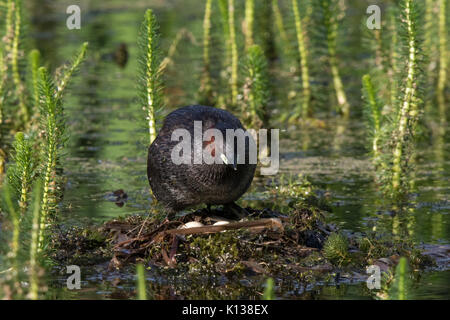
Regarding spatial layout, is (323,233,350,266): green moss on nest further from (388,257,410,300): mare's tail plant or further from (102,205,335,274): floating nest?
(388,257,410,300): mare's tail plant

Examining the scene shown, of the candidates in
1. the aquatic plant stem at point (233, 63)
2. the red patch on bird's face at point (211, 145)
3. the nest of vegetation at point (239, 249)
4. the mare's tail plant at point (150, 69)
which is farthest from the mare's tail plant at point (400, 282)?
the aquatic plant stem at point (233, 63)

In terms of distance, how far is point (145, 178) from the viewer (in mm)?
9773

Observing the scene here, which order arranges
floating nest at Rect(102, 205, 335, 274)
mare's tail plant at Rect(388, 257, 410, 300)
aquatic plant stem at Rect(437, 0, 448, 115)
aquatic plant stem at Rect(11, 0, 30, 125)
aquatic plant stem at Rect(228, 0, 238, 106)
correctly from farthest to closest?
aquatic plant stem at Rect(437, 0, 448, 115) < aquatic plant stem at Rect(228, 0, 238, 106) < aquatic plant stem at Rect(11, 0, 30, 125) < floating nest at Rect(102, 205, 335, 274) < mare's tail plant at Rect(388, 257, 410, 300)

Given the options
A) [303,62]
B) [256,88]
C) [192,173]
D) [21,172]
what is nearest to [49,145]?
[21,172]

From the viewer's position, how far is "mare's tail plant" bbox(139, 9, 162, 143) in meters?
8.02

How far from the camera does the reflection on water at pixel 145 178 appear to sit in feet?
21.2

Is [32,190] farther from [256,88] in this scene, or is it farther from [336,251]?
[256,88]

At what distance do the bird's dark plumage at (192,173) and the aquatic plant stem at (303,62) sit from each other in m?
4.75

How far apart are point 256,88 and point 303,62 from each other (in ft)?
8.50

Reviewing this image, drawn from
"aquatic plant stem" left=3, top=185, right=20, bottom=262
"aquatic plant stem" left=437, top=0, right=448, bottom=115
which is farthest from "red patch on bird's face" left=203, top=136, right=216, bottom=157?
"aquatic plant stem" left=437, top=0, right=448, bottom=115

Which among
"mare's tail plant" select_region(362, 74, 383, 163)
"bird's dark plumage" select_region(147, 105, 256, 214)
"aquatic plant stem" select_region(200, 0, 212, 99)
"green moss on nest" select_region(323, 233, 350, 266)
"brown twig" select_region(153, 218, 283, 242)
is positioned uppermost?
"aquatic plant stem" select_region(200, 0, 212, 99)

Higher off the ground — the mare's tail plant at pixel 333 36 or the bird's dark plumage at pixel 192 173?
the mare's tail plant at pixel 333 36

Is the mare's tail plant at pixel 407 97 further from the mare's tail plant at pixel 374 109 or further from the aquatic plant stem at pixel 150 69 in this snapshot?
the aquatic plant stem at pixel 150 69

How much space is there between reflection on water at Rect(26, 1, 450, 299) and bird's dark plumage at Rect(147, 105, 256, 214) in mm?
839
